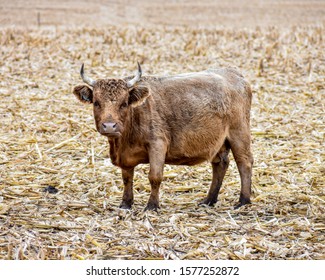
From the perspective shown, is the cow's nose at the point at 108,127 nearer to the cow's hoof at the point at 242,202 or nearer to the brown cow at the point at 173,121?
the brown cow at the point at 173,121

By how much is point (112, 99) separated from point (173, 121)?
1.01 metres

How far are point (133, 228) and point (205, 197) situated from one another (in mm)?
1883

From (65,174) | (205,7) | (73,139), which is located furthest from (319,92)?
(205,7)

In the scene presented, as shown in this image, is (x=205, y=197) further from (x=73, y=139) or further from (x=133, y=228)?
(x=73, y=139)

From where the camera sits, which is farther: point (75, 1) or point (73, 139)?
point (75, 1)

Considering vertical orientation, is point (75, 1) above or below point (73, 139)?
below

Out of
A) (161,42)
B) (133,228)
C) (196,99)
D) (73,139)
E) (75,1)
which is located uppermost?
(196,99)

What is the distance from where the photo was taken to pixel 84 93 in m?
8.09

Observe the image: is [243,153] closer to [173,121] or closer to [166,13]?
[173,121]

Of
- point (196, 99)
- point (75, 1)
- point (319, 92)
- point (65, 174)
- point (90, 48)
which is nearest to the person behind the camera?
point (196, 99)

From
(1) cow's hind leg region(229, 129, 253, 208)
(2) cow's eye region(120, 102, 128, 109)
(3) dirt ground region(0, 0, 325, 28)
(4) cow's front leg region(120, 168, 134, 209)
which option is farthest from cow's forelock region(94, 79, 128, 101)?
(3) dirt ground region(0, 0, 325, 28)

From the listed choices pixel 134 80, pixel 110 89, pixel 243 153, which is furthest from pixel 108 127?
pixel 243 153

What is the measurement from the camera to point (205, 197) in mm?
9219
